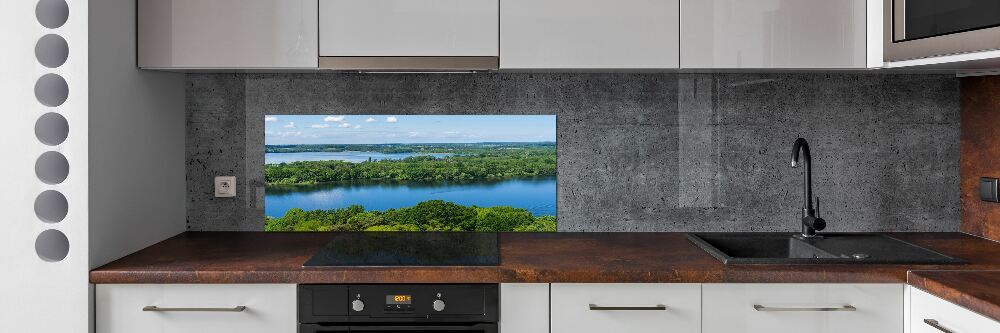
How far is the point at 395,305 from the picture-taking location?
1.91 meters

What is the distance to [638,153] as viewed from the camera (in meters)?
2.62

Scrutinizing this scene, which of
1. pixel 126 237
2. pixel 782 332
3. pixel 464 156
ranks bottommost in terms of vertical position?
pixel 782 332

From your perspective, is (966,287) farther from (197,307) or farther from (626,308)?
(197,307)

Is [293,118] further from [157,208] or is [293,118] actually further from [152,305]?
[152,305]

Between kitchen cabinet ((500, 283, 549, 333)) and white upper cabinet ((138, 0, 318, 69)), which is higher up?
white upper cabinet ((138, 0, 318, 69))

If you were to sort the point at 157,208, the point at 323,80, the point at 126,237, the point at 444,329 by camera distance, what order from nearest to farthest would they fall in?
the point at 444,329, the point at 126,237, the point at 157,208, the point at 323,80

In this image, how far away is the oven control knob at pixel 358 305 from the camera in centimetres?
190

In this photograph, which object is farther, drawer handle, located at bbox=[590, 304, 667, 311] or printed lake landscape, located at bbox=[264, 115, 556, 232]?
printed lake landscape, located at bbox=[264, 115, 556, 232]

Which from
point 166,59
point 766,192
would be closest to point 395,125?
point 166,59

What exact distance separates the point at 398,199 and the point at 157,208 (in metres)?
0.79

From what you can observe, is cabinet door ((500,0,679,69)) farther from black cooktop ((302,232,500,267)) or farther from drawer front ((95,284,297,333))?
drawer front ((95,284,297,333))
